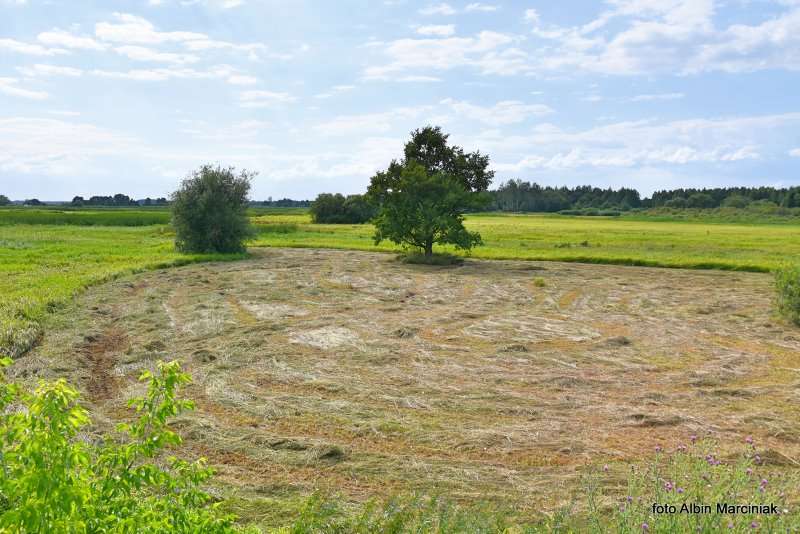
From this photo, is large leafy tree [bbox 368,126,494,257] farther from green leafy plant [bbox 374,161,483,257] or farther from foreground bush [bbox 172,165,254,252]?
foreground bush [bbox 172,165,254,252]

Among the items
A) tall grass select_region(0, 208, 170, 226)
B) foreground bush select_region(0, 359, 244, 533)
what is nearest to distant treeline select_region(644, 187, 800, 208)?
tall grass select_region(0, 208, 170, 226)

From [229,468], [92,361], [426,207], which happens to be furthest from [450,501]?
[426,207]

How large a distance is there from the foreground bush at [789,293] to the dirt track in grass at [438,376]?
639 mm

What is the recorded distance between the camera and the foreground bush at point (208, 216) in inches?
1378

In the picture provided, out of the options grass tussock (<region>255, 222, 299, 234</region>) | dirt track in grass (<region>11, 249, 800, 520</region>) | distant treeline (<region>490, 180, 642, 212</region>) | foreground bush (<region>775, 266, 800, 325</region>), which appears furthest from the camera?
distant treeline (<region>490, 180, 642, 212</region>)

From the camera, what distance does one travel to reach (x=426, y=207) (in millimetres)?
31766

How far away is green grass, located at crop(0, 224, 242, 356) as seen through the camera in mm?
14008

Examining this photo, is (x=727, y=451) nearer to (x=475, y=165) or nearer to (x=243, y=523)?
(x=243, y=523)

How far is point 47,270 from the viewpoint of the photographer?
25.4 metres

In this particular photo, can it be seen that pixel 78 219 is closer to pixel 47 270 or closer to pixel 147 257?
pixel 147 257

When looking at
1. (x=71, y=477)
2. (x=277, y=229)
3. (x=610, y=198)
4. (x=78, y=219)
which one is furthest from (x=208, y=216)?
(x=610, y=198)

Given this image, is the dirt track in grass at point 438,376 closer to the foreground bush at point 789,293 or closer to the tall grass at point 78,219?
the foreground bush at point 789,293

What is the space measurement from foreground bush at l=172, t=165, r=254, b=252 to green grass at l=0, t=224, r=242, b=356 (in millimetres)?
Answer: 1472

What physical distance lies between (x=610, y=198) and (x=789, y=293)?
15216 centimetres
